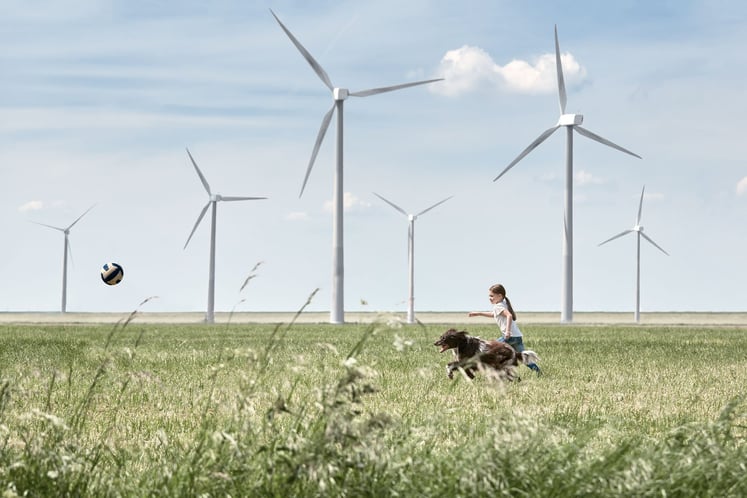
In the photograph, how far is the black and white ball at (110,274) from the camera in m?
36.8

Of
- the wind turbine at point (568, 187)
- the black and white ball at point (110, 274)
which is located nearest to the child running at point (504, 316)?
the black and white ball at point (110, 274)

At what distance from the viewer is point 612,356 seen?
61.8 ft

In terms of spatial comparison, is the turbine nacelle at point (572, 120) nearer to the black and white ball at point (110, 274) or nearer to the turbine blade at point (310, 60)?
the turbine blade at point (310, 60)

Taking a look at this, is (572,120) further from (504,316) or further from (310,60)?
(504,316)

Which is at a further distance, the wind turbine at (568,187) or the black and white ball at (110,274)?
the wind turbine at (568,187)

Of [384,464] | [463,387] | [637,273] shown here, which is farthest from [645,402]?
[637,273]

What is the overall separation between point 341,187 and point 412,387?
40.3 m

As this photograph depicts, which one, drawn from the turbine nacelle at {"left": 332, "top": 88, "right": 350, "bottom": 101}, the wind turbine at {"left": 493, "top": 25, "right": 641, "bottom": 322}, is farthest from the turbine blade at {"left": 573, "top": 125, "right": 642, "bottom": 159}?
the turbine nacelle at {"left": 332, "top": 88, "right": 350, "bottom": 101}

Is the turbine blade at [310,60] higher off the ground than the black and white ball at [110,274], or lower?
higher

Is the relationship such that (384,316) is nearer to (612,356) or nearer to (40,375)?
(40,375)

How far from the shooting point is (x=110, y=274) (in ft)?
122

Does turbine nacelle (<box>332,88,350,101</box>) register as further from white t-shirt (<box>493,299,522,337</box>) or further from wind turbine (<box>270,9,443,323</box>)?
white t-shirt (<box>493,299,522,337</box>)

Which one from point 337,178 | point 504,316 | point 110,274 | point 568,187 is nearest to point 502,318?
point 504,316

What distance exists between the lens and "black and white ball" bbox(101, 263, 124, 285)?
36.8 m
